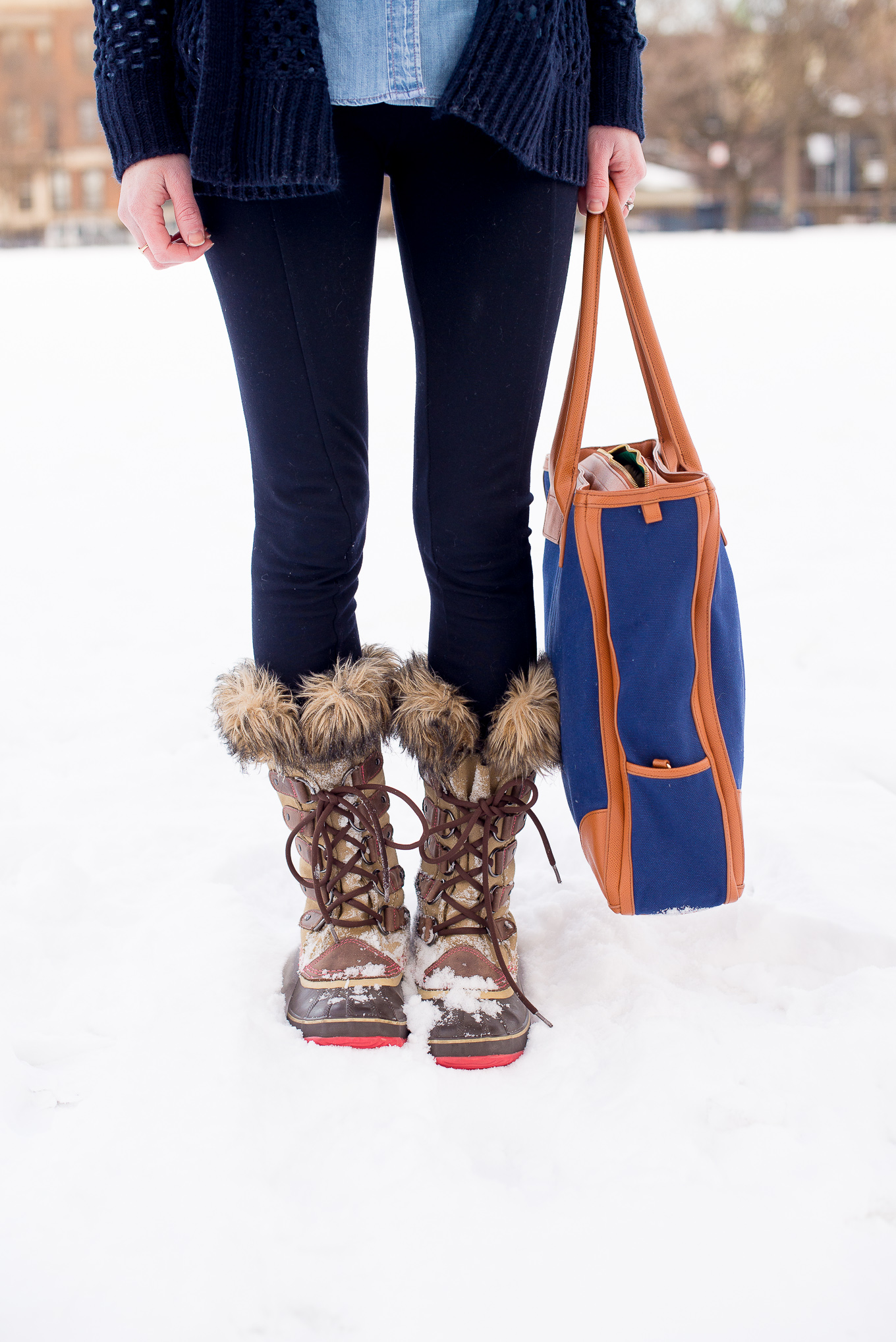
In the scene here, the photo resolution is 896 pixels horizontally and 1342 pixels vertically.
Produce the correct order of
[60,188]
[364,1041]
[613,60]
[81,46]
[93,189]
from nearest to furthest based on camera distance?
1. [613,60]
2. [364,1041]
3. [60,188]
4. [93,189]
5. [81,46]

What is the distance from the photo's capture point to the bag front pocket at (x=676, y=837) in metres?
0.95

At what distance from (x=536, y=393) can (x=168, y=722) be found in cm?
104

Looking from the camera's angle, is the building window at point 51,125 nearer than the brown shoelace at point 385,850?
No

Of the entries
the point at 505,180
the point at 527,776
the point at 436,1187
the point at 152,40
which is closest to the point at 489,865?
the point at 527,776

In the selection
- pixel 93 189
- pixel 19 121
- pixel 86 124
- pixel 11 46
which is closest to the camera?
pixel 19 121

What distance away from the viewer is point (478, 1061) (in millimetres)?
965

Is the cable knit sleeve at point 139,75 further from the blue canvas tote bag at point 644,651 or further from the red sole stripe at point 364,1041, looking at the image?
the red sole stripe at point 364,1041

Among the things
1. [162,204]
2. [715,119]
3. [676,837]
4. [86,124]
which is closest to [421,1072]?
[676,837]

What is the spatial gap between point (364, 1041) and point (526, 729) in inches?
15.1

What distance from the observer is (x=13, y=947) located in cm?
112

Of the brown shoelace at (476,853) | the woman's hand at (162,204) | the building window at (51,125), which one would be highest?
the building window at (51,125)

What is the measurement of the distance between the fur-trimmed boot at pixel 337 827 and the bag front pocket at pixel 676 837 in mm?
285

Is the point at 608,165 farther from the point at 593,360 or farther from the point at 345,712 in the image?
the point at 345,712

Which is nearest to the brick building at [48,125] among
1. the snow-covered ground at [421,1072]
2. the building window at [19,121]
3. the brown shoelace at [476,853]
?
the building window at [19,121]
